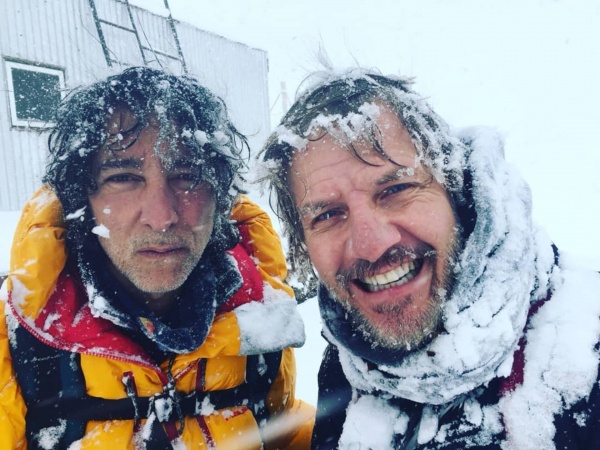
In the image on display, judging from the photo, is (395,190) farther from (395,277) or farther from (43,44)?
(43,44)

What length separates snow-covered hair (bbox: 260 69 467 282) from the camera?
1525 mm

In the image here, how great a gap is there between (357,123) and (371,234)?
423mm

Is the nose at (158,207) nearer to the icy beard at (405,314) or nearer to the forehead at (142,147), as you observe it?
the forehead at (142,147)

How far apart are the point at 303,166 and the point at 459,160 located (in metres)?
0.59

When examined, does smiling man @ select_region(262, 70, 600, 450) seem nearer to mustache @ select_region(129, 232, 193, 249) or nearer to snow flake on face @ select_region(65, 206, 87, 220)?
mustache @ select_region(129, 232, 193, 249)

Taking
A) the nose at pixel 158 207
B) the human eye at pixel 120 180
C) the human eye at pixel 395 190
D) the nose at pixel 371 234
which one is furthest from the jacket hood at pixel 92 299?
the human eye at pixel 395 190

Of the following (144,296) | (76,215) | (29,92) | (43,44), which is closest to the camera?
(76,215)

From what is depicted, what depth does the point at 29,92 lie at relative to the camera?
651 centimetres

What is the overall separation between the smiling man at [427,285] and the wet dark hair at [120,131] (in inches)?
13.7

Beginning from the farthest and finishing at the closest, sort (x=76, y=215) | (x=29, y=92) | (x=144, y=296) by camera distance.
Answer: (x=29, y=92)
(x=144, y=296)
(x=76, y=215)

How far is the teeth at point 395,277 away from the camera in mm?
1460

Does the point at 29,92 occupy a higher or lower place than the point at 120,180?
higher

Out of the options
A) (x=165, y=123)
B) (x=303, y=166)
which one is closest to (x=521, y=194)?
(x=303, y=166)

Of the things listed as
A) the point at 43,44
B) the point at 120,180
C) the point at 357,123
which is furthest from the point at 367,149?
the point at 43,44
